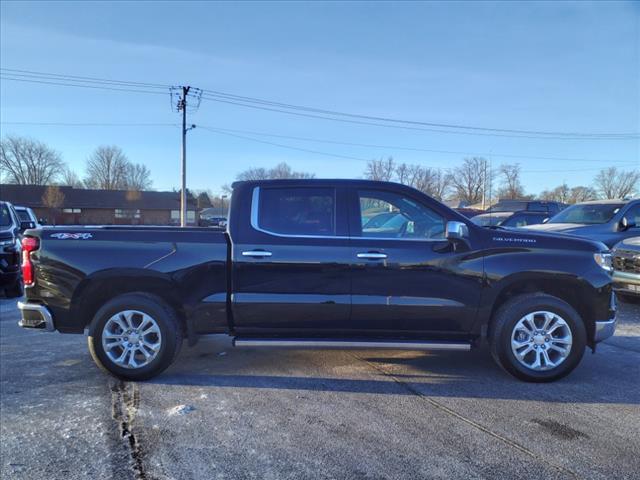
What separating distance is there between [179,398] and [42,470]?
1195 millimetres

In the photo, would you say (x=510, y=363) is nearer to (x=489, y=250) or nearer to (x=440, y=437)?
(x=489, y=250)

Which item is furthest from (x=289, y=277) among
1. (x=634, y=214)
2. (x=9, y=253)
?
(x=634, y=214)

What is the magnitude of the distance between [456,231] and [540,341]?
1.33m

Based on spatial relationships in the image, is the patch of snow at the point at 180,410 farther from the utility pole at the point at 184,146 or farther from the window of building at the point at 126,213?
the window of building at the point at 126,213

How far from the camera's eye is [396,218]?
170 inches

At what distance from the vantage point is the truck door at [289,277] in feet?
13.5

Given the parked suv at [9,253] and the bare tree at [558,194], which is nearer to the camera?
the parked suv at [9,253]

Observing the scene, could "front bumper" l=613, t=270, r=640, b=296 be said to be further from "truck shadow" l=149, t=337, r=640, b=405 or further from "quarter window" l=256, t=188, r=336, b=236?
"quarter window" l=256, t=188, r=336, b=236

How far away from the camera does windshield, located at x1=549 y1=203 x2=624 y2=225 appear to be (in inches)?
→ 370

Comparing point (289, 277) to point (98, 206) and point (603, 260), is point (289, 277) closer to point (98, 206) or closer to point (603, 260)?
point (603, 260)

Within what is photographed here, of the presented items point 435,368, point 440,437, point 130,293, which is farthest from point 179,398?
point 435,368

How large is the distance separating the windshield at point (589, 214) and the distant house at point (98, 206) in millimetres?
53068

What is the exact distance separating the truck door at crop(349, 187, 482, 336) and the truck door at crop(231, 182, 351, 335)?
152 millimetres

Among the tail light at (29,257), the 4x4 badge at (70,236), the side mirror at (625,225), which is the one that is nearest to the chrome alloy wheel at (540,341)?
the 4x4 badge at (70,236)
